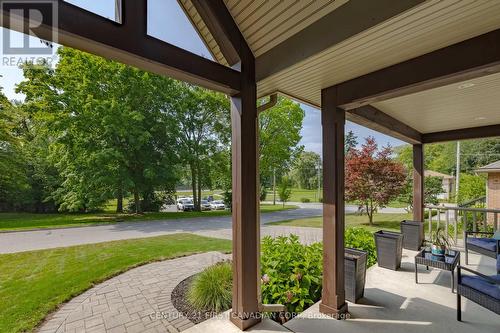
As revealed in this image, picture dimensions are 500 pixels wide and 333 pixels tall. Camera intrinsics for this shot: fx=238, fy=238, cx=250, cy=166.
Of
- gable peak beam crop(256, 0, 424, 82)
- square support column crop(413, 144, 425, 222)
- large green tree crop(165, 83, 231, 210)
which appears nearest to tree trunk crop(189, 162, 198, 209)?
large green tree crop(165, 83, 231, 210)

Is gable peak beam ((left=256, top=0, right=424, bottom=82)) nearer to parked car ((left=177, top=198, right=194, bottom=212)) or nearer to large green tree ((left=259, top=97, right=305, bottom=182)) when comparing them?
large green tree ((left=259, top=97, right=305, bottom=182))

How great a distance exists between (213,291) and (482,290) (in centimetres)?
309

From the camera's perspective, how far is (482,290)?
2.46m

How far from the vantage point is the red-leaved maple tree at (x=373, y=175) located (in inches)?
357

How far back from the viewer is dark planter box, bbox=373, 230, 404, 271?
403cm

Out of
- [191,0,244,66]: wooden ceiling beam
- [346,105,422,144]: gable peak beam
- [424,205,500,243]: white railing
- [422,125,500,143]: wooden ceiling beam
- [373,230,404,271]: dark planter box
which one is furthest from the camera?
[424,205,500,243]: white railing

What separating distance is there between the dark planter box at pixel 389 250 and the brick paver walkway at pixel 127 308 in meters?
3.31

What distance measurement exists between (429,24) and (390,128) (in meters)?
2.91

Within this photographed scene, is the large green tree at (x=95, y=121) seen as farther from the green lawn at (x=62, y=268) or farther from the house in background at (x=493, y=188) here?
the house in background at (x=493, y=188)

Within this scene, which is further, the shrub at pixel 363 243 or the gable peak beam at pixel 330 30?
the shrub at pixel 363 243

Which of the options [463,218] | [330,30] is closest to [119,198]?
[330,30]

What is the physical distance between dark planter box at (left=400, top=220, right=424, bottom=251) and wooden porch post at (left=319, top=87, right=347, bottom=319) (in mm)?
3466

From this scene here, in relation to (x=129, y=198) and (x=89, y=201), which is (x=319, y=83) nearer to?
(x=89, y=201)

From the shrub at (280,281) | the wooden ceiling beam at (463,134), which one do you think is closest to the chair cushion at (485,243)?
the wooden ceiling beam at (463,134)
